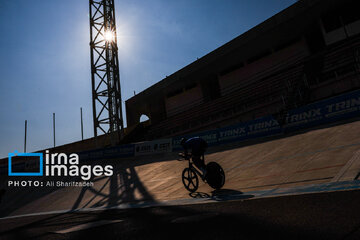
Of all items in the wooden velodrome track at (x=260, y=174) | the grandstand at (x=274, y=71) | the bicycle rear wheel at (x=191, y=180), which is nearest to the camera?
the wooden velodrome track at (x=260, y=174)

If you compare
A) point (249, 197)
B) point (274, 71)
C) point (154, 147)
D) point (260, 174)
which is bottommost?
point (249, 197)

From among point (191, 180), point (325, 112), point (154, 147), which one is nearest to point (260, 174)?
point (191, 180)

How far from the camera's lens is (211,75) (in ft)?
92.9

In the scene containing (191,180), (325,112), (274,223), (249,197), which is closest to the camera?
(274,223)

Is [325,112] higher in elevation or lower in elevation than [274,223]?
higher

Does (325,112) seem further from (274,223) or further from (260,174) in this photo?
(274,223)

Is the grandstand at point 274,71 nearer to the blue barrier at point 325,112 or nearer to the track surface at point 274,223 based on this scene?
the blue barrier at point 325,112

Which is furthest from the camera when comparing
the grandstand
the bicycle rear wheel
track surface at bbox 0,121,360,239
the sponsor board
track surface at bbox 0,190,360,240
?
the sponsor board

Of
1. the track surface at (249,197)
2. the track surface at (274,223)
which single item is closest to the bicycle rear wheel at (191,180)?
the track surface at (249,197)

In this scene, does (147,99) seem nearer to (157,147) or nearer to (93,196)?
(157,147)

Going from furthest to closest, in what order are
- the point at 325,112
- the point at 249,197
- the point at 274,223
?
1. the point at 325,112
2. the point at 249,197
3. the point at 274,223

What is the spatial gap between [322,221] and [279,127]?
38.3 feet

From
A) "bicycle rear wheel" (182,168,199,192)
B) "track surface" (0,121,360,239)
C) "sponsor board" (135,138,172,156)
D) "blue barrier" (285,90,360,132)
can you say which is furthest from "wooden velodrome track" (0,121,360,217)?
"sponsor board" (135,138,172,156)

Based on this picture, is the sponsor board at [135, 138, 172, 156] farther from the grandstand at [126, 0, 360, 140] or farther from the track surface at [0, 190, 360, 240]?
the track surface at [0, 190, 360, 240]
